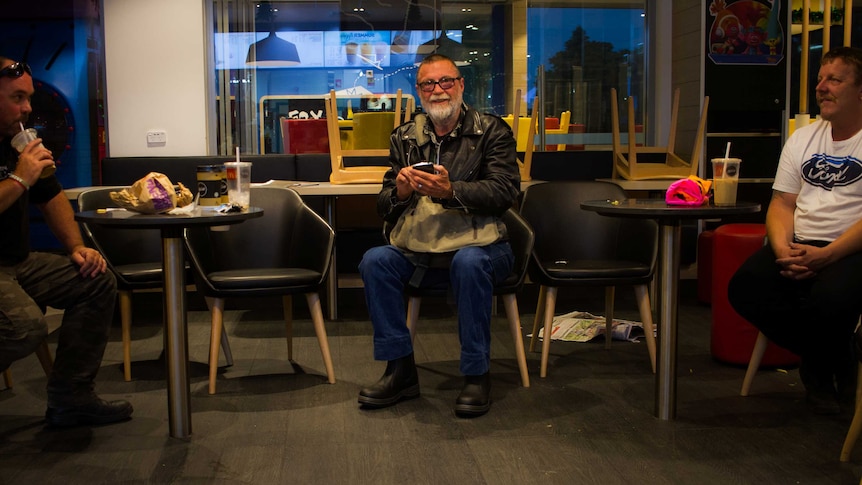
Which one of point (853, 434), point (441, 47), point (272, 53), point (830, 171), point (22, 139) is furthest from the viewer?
point (441, 47)

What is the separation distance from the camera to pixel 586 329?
4453mm

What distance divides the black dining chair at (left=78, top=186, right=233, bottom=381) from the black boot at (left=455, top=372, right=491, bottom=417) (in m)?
1.29

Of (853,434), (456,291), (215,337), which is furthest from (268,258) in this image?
(853,434)

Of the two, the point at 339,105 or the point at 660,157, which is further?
the point at 339,105

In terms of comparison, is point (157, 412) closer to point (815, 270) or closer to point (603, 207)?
point (603, 207)

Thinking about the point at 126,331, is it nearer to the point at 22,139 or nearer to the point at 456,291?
the point at 22,139

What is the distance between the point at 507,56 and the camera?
26.6ft

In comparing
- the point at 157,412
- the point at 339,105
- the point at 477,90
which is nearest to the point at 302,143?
the point at 339,105

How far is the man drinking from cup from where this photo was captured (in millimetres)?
2676

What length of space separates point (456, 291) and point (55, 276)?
1375 mm

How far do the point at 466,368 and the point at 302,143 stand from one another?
10.4 feet

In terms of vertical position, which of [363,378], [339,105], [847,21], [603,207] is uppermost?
[847,21]

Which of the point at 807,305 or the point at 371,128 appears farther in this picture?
the point at 371,128

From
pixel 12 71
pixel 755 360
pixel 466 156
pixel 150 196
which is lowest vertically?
pixel 755 360
